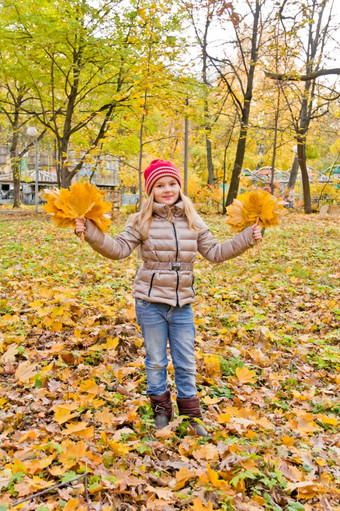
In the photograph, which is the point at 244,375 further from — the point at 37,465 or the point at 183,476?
the point at 37,465

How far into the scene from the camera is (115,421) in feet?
8.70

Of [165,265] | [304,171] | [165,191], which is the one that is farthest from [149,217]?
[304,171]

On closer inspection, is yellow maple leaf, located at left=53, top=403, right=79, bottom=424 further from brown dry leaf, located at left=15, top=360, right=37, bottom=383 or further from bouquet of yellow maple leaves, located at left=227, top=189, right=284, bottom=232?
bouquet of yellow maple leaves, located at left=227, top=189, right=284, bottom=232

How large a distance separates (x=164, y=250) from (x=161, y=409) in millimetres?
1051

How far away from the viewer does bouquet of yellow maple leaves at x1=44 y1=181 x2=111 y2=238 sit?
233cm

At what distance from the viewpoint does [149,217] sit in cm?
258

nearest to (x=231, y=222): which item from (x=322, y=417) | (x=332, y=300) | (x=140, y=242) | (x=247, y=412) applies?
(x=140, y=242)

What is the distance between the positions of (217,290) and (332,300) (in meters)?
1.64

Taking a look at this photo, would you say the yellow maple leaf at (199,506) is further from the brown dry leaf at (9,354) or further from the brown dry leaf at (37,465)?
the brown dry leaf at (9,354)

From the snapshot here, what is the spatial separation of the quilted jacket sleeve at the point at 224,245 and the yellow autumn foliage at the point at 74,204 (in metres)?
0.70

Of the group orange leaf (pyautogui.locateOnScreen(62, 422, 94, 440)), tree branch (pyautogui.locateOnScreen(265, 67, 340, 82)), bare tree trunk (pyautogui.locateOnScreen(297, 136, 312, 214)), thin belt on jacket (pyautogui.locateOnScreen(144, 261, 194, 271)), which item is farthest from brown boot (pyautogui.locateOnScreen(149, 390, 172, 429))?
bare tree trunk (pyautogui.locateOnScreen(297, 136, 312, 214))

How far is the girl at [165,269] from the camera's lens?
2.54 metres

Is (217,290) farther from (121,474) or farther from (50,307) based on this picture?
(121,474)

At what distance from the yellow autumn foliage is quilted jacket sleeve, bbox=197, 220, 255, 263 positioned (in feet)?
2.28
